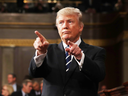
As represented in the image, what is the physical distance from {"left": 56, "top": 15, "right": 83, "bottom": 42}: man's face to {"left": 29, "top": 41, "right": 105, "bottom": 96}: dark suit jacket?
173 mm

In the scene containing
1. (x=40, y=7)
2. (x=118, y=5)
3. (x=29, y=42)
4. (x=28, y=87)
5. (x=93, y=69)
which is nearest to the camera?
(x=93, y=69)

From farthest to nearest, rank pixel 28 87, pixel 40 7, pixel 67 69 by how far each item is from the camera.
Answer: pixel 40 7 < pixel 28 87 < pixel 67 69

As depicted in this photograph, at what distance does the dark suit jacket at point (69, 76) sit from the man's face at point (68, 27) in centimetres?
17

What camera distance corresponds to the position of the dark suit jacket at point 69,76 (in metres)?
1.82

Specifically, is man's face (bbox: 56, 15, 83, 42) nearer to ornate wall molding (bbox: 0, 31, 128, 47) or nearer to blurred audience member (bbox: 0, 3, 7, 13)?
ornate wall molding (bbox: 0, 31, 128, 47)

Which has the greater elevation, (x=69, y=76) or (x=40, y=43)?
(x=40, y=43)

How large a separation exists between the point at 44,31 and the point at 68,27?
6880 mm

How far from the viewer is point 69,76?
1870 millimetres

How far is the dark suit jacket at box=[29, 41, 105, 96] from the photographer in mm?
1823

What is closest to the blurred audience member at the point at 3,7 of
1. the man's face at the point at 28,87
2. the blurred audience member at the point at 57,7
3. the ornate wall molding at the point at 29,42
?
the ornate wall molding at the point at 29,42

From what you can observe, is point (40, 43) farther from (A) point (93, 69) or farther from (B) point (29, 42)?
(B) point (29, 42)

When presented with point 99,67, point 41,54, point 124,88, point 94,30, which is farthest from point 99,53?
point 94,30

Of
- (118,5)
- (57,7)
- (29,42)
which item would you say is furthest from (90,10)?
(29,42)

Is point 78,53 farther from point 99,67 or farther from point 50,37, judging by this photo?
point 50,37
